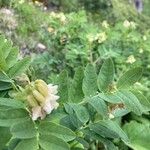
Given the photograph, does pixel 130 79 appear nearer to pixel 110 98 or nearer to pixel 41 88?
pixel 110 98

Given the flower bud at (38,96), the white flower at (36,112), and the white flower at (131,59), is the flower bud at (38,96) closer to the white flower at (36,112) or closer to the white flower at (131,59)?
the white flower at (36,112)

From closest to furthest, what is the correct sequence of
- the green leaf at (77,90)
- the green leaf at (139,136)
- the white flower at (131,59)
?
1. the green leaf at (77,90)
2. the green leaf at (139,136)
3. the white flower at (131,59)

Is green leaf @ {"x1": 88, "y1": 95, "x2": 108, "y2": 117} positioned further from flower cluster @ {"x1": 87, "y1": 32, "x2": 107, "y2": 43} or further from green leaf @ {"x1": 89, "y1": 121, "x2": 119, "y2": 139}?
flower cluster @ {"x1": 87, "y1": 32, "x2": 107, "y2": 43}

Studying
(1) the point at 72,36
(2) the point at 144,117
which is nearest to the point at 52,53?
(1) the point at 72,36

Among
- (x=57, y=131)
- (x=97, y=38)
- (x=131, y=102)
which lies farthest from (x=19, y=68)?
(x=97, y=38)

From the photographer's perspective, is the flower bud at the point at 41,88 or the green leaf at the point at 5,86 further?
the green leaf at the point at 5,86

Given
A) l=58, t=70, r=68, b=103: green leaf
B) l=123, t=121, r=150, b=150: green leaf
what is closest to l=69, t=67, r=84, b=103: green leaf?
l=58, t=70, r=68, b=103: green leaf

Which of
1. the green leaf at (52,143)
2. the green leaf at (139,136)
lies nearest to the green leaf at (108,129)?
the green leaf at (52,143)
